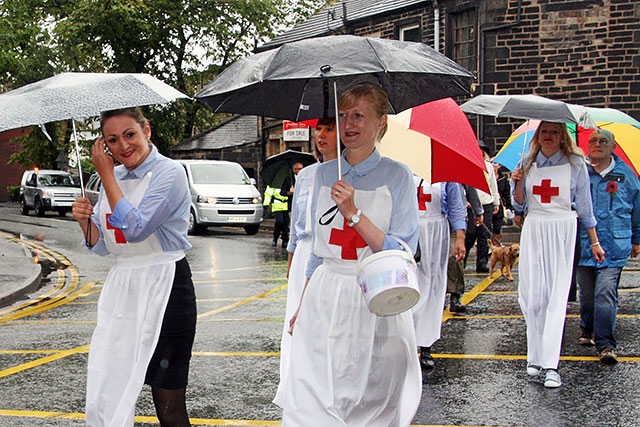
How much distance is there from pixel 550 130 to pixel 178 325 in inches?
146

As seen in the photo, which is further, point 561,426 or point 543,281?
point 543,281

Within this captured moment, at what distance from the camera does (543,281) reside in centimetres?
666

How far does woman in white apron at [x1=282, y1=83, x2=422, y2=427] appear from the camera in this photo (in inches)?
155

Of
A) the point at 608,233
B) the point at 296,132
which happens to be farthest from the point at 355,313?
the point at 296,132

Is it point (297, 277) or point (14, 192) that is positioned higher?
point (297, 277)

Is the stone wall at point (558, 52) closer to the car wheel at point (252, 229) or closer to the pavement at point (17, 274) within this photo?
the car wheel at point (252, 229)

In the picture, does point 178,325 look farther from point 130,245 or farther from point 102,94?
point 102,94

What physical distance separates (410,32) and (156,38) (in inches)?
683

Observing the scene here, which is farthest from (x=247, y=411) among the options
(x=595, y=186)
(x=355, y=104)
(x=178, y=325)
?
(x=595, y=186)

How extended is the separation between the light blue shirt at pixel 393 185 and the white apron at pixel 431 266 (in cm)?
298

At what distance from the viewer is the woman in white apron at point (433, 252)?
7.07m

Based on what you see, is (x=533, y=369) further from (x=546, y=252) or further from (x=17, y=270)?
(x=17, y=270)

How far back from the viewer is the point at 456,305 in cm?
1001

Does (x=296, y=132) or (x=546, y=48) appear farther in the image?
(x=296, y=132)
